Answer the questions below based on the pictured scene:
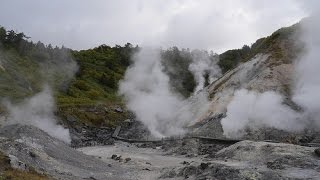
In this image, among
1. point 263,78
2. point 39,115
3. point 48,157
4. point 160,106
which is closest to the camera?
point 48,157

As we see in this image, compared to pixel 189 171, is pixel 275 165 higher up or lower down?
higher up

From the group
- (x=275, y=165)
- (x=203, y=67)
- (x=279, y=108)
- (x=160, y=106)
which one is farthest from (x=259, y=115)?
(x=203, y=67)

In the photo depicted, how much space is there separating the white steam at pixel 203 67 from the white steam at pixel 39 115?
34.4 meters

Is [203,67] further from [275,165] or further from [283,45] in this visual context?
[275,165]

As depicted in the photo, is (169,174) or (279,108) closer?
(169,174)

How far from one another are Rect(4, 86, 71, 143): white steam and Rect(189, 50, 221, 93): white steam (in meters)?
34.4

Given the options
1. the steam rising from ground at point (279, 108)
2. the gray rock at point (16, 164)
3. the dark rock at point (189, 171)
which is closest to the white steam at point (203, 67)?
the steam rising from ground at point (279, 108)

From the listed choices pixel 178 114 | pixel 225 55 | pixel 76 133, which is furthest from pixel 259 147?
pixel 225 55

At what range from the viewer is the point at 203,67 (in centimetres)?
10838

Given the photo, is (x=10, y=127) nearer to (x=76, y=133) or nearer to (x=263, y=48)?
(x=76, y=133)

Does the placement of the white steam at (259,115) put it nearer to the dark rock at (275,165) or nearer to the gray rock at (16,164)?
the dark rock at (275,165)

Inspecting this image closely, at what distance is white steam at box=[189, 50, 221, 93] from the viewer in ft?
338

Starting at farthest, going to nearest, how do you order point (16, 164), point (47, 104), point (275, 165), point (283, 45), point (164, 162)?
1. point (47, 104)
2. point (283, 45)
3. point (164, 162)
4. point (275, 165)
5. point (16, 164)

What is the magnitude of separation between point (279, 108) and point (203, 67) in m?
57.5
